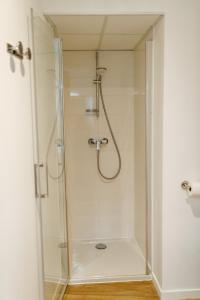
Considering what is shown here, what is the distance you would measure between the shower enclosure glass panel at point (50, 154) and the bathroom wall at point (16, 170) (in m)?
0.12

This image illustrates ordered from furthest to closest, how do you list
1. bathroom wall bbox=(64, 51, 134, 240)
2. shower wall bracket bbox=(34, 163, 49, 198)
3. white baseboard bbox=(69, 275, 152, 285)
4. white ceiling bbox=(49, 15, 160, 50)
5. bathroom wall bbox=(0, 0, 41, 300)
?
1. bathroom wall bbox=(64, 51, 134, 240)
2. white baseboard bbox=(69, 275, 152, 285)
3. white ceiling bbox=(49, 15, 160, 50)
4. shower wall bracket bbox=(34, 163, 49, 198)
5. bathroom wall bbox=(0, 0, 41, 300)

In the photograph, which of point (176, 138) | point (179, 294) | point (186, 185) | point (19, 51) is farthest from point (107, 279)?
point (19, 51)

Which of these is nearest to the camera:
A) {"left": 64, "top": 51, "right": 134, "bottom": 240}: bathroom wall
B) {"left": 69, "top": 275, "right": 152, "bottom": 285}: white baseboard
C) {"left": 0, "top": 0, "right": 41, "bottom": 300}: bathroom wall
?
{"left": 0, "top": 0, "right": 41, "bottom": 300}: bathroom wall

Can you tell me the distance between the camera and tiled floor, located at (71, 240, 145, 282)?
261 cm

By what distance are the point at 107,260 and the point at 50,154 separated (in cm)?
151

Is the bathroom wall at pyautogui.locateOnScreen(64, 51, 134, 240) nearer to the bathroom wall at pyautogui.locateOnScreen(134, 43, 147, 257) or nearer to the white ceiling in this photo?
the bathroom wall at pyautogui.locateOnScreen(134, 43, 147, 257)

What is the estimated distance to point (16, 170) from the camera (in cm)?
134

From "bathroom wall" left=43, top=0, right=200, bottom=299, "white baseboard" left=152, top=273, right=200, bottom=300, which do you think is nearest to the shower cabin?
"bathroom wall" left=43, top=0, right=200, bottom=299

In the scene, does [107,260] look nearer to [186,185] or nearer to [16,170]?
[186,185]

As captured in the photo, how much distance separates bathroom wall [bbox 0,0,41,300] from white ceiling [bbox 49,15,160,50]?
596mm

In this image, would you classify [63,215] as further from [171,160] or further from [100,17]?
[100,17]

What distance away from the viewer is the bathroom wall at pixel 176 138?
78.9 inches

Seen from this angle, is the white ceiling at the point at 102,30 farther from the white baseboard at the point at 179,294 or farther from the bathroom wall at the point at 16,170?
the white baseboard at the point at 179,294

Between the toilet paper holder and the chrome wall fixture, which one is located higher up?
the chrome wall fixture
